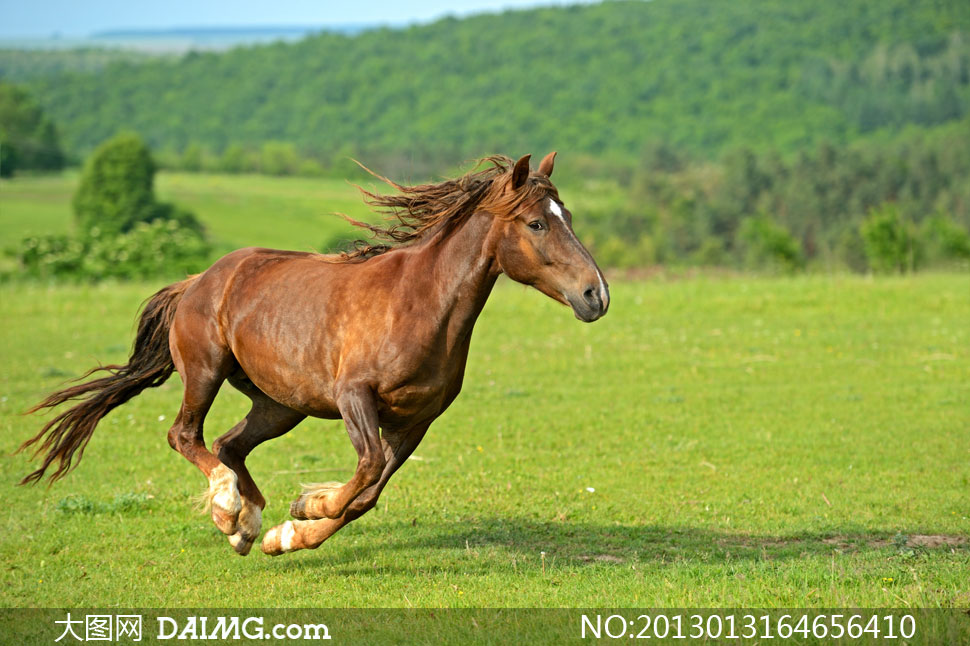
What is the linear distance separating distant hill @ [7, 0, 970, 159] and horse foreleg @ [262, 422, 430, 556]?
134 metres

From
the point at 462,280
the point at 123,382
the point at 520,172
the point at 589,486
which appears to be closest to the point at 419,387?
the point at 462,280

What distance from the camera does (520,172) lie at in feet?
21.5

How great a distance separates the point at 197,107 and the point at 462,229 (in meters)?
181

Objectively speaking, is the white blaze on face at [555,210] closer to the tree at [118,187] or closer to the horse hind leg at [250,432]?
the horse hind leg at [250,432]

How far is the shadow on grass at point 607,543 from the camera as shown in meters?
7.81

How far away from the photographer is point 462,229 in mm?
7062

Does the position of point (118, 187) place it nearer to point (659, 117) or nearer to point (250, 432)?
point (250, 432)

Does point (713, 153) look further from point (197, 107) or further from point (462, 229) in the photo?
point (462, 229)

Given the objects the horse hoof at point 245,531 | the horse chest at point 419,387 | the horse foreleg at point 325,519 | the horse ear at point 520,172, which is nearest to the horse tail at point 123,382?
the horse hoof at point 245,531

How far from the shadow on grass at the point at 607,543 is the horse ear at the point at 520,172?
9.19ft

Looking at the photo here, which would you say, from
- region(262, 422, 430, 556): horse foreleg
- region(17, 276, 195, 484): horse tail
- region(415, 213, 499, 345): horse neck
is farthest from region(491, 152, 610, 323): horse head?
region(17, 276, 195, 484): horse tail

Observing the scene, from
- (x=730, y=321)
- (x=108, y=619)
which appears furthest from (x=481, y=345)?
(x=108, y=619)

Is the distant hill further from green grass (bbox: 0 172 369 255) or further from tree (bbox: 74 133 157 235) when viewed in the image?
tree (bbox: 74 133 157 235)

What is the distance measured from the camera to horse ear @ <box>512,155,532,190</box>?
253 inches
